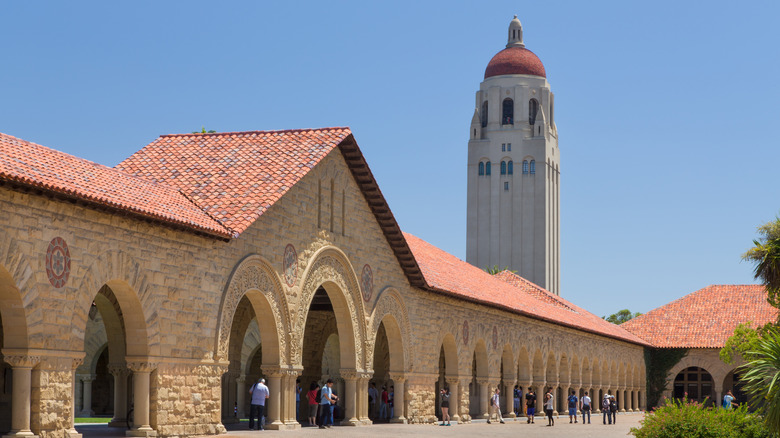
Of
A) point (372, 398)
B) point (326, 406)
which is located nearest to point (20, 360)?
point (326, 406)

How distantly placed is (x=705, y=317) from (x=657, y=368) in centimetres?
430

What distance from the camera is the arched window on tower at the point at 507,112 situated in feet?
354

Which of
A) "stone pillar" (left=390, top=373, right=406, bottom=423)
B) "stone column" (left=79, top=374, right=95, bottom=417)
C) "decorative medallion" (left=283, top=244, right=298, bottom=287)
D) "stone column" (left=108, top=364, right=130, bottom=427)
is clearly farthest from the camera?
"stone column" (left=79, top=374, right=95, bottom=417)

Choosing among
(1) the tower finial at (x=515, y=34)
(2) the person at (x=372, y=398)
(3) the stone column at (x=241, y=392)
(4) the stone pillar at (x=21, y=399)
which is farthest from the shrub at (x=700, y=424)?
(1) the tower finial at (x=515, y=34)

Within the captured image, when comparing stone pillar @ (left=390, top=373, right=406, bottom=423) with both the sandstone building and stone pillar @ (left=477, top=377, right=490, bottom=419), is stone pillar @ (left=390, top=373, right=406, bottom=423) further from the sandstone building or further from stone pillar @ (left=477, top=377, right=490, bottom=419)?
stone pillar @ (left=477, top=377, right=490, bottom=419)

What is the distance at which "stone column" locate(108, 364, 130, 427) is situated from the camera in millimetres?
23188

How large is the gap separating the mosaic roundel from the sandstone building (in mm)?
35

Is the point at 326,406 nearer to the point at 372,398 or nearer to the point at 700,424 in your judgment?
the point at 372,398

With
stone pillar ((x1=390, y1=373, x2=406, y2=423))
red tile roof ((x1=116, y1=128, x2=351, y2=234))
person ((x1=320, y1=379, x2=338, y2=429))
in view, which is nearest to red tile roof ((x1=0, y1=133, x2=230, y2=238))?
red tile roof ((x1=116, y1=128, x2=351, y2=234))

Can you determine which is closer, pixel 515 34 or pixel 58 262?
pixel 58 262

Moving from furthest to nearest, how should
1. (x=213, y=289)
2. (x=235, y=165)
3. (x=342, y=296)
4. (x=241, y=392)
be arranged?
(x=241, y=392) < (x=342, y=296) < (x=235, y=165) < (x=213, y=289)

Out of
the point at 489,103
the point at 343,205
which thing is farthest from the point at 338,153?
the point at 489,103

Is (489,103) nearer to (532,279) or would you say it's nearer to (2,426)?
(532,279)

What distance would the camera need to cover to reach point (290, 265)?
24438 millimetres
